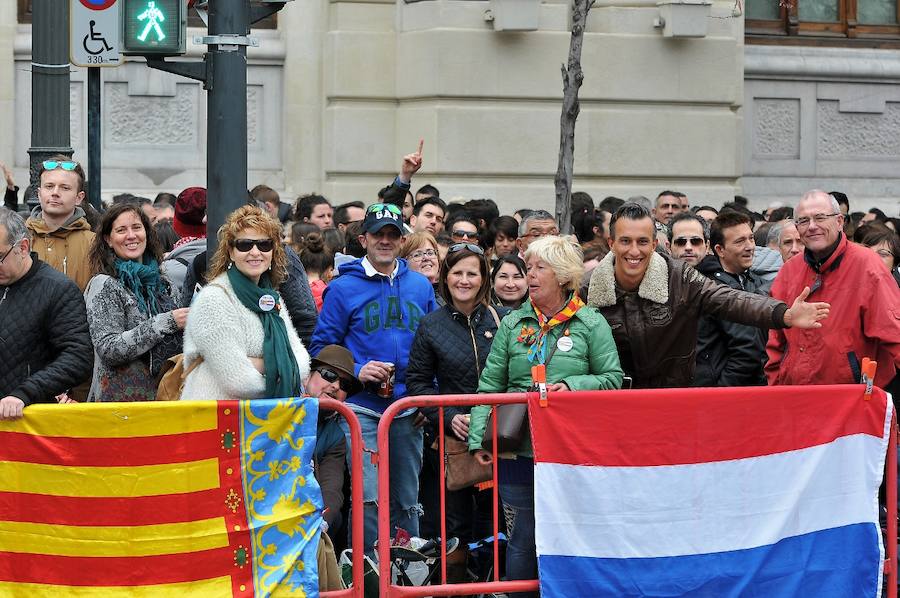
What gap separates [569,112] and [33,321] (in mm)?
7203

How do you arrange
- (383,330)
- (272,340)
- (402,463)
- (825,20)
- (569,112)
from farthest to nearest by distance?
(825,20) < (569,112) < (383,330) < (402,463) < (272,340)

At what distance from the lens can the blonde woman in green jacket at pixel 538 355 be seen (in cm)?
688

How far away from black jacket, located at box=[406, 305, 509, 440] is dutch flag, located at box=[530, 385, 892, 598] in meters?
0.99

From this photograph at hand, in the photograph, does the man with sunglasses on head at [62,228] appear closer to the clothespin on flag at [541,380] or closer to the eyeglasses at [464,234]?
the clothespin on flag at [541,380]

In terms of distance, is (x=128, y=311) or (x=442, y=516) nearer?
(x=442, y=516)

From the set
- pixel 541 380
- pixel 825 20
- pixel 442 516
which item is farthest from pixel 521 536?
pixel 825 20

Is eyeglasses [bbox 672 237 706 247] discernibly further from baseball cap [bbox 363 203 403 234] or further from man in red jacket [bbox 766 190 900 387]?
baseball cap [bbox 363 203 403 234]

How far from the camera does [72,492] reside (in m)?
6.37

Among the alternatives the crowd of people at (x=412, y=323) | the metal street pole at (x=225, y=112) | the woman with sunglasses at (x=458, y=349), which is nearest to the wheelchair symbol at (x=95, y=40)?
the crowd of people at (x=412, y=323)

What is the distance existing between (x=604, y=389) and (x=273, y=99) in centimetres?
941

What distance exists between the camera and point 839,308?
7367 millimetres

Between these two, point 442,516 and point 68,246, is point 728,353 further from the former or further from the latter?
point 68,246

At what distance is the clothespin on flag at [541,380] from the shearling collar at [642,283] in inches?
31.5

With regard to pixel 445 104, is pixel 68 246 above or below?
below
